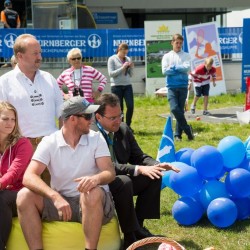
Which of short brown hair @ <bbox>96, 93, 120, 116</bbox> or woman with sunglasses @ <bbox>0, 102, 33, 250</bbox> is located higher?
short brown hair @ <bbox>96, 93, 120, 116</bbox>

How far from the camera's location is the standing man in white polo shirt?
4.72 meters

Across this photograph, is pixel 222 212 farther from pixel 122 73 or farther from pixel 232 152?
pixel 122 73

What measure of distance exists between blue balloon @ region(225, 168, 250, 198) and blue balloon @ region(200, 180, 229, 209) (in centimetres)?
7

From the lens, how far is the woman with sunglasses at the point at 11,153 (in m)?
4.22

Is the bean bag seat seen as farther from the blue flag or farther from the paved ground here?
the paved ground

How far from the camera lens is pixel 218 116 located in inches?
480

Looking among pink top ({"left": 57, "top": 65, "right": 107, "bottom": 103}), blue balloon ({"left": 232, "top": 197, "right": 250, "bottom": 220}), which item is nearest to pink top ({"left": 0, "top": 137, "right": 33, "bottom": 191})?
blue balloon ({"left": 232, "top": 197, "right": 250, "bottom": 220})

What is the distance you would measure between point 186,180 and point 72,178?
1171mm

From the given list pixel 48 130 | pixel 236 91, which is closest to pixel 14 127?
pixel 48 130

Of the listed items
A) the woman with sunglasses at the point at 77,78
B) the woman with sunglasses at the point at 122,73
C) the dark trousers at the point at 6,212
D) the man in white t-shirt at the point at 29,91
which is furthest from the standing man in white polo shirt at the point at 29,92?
the woman with sunglasses at the point at 122,73

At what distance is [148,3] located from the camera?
24.3m

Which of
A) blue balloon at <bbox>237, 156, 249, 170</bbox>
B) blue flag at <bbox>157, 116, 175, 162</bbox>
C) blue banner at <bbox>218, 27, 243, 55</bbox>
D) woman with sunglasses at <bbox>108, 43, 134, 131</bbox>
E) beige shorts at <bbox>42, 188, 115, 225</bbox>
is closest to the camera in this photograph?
beige shorts at <bbox>42, 188, 115, 225</bbox>

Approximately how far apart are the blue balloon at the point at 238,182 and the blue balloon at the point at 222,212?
0.11 metres

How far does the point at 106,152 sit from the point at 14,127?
0.82m
